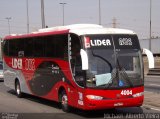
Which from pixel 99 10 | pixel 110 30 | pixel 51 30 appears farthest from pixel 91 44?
pixel 99 10

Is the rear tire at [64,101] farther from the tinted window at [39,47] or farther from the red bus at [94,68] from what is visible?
the tinted window at [39,47]

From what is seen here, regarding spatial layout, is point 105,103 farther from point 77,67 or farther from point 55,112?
point 55,112

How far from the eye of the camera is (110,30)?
13.2m

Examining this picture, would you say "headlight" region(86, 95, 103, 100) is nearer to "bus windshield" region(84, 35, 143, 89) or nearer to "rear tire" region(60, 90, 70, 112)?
"bus windshield" region(84, 35, 143, 89)

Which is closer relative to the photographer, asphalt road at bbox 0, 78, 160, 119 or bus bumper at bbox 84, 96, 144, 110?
bus bumper at bbox 84, 96, 144, 110

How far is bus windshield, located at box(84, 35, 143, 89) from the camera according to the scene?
1223 cm

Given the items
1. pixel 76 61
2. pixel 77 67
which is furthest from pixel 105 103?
pixel 76 61

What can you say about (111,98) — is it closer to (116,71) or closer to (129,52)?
(116,71)

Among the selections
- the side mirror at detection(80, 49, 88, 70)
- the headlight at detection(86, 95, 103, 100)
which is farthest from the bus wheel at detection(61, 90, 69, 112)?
the side mirror at detection(80, 49, 88, 70)

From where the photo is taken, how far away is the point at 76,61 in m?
12.8

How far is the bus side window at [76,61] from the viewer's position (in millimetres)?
12523

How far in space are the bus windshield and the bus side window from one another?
31 cm

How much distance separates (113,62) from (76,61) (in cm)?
116

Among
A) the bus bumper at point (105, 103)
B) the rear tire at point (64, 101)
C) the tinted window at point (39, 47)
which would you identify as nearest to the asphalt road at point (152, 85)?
the tinted window at point (39, 47)
